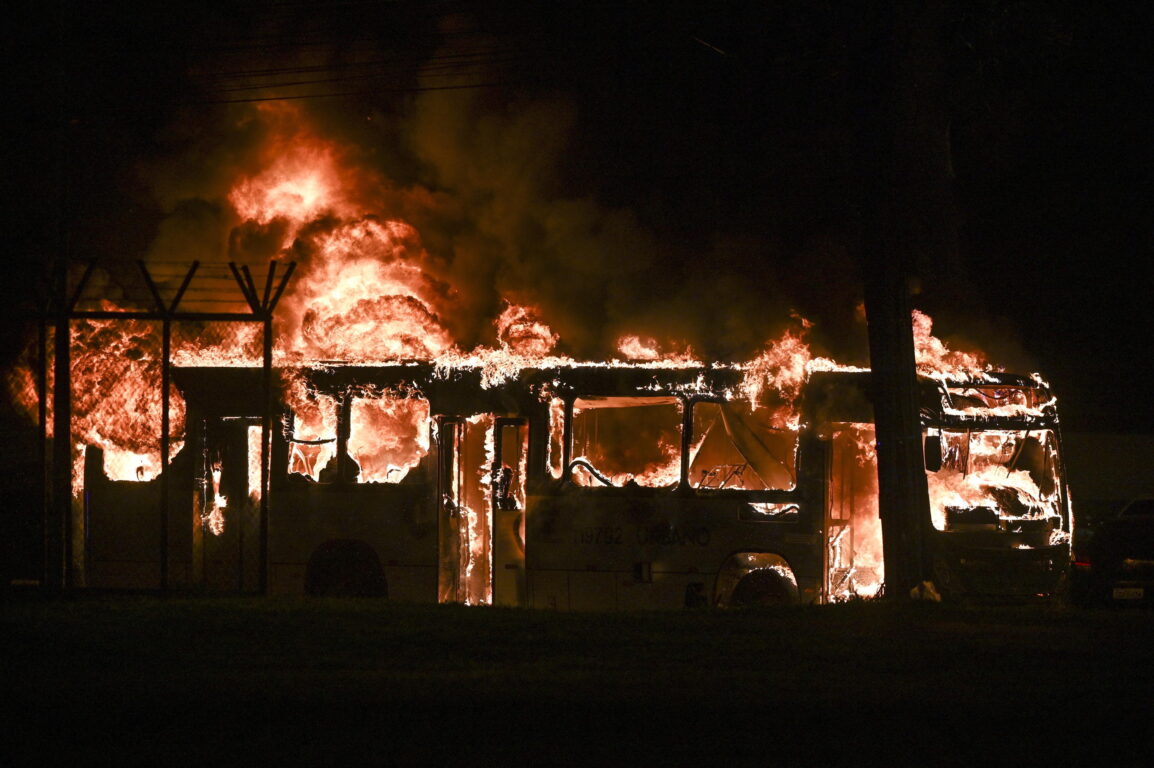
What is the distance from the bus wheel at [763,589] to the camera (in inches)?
543

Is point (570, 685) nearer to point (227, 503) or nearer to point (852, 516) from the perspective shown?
point (852, 516)

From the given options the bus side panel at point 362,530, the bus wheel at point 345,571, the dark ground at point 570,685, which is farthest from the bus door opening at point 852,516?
the bus wheel at point 345,571

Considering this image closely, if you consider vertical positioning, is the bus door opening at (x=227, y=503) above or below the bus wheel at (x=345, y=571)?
above

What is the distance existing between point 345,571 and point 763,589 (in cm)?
490

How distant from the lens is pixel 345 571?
1509 centimetres

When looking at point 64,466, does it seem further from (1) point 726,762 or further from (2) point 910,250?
(2) point 910,250

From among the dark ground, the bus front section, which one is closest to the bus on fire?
the bus front section

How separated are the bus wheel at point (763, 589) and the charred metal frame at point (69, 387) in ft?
16.8

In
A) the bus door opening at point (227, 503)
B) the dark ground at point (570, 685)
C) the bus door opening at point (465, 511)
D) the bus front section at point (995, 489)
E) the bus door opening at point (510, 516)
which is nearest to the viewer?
the dark ground at point (570, 685)

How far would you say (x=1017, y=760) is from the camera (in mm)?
7254

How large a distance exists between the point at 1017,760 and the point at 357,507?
30.6ft

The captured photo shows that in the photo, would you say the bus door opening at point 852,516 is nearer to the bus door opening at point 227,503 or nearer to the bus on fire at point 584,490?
the bus on fire at point 584,490

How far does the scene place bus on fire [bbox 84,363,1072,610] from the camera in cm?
1386

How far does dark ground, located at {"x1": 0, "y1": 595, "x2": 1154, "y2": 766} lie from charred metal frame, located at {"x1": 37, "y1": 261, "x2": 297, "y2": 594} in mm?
1640
